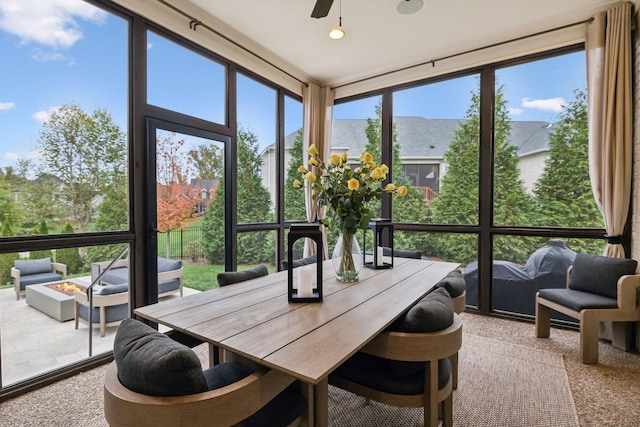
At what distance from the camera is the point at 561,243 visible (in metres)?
3.15

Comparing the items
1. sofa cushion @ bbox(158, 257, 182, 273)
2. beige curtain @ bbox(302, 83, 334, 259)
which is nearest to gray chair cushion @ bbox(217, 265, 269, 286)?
sofa cushion @ bbox(158, 257, 182, 273)

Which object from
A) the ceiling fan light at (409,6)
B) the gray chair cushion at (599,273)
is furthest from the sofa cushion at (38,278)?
the gray chair cushion at (599,273)

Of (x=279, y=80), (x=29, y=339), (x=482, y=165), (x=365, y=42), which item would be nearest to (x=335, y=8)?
(x=365, y=42)

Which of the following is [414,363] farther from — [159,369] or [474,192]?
[474,192]

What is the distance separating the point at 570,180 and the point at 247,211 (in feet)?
11.1

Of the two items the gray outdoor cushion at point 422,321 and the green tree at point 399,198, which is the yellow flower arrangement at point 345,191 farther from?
the green tree at point 399,198

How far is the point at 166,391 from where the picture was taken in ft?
3.01

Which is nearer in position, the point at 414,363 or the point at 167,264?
the point at 414,363

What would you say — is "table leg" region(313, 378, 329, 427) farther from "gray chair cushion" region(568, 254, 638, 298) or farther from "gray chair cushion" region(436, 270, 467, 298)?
"gray chair cushion" region(568, 254, 638, 298)

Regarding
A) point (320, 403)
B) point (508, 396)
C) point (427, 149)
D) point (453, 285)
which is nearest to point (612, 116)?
point (427, 149)

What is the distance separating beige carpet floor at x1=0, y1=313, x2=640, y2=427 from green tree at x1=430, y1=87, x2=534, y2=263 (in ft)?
3.87

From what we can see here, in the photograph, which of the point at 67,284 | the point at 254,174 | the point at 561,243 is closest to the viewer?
the point at 67,284

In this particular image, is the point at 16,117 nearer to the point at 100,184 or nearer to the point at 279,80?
the point at 100,184

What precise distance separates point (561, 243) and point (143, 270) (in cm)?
395
